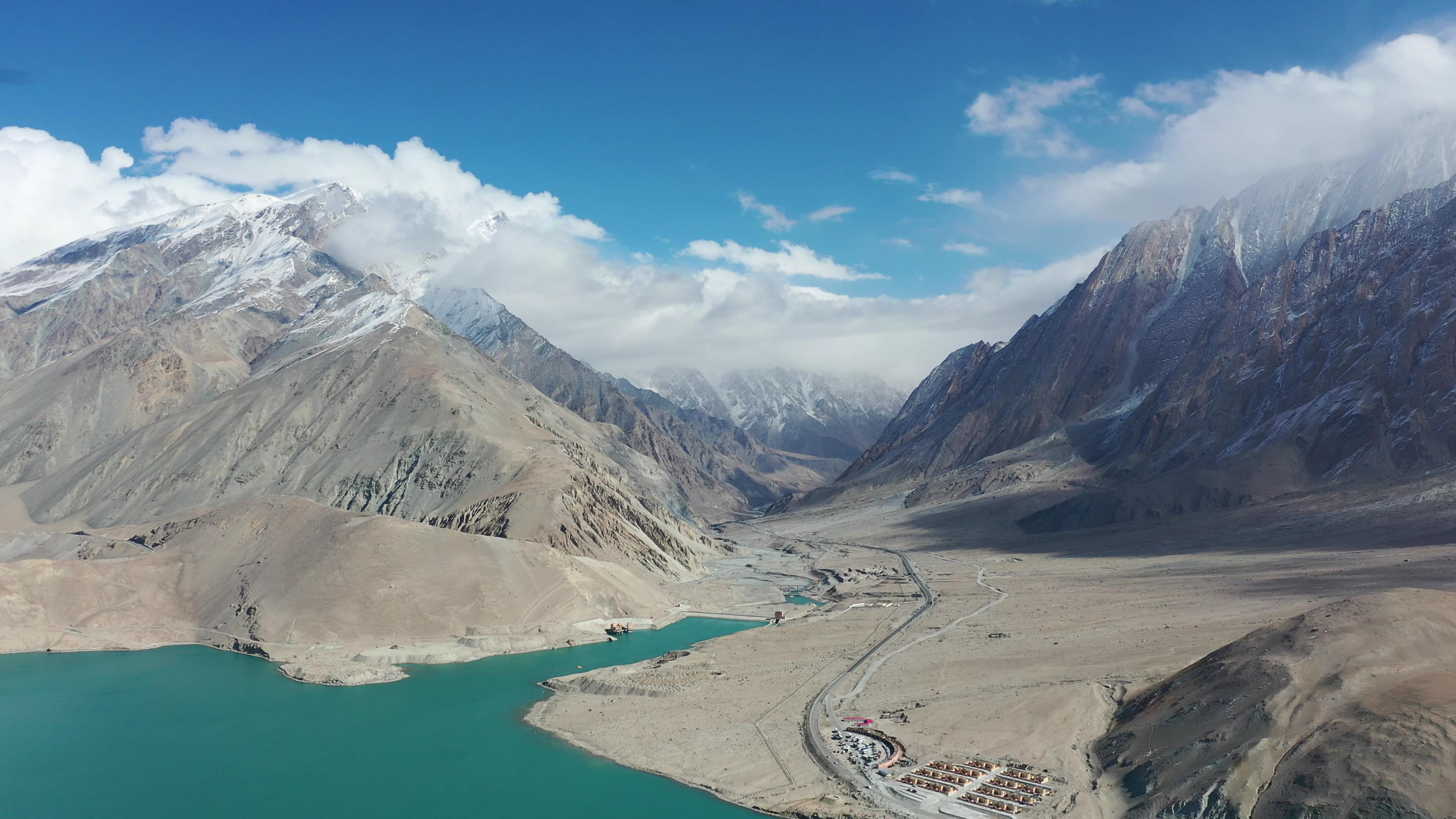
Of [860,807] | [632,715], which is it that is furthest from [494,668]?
[860,807]

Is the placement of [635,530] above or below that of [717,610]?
above

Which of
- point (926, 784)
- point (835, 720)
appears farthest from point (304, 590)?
point (926, 784)

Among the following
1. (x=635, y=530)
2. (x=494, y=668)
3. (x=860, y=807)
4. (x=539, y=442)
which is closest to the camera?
(x=860, y=807)

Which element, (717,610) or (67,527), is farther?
(67,527)

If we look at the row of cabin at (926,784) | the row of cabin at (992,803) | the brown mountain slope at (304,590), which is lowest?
the row of cabin at (992,803)

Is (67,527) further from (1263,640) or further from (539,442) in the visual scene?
(1263,640)

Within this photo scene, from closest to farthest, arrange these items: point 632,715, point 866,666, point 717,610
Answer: point 632,715, point 866,666, point 717,610

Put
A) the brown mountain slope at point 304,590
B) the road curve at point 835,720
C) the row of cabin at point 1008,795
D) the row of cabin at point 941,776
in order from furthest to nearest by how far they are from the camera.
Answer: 1. the brown mountain slope at point 304,590
2. the road curve at point 835,720
3. the row of cabin at point 941,776
4. the row of cabin at point 1008,795

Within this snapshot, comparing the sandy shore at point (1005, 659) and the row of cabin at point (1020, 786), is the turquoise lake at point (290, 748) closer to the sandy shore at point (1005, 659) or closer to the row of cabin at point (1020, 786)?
the sandy shore at point (1005, 659)

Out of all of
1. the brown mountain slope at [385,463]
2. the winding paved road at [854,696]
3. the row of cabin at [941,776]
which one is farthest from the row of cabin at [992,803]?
the brown mountain slope at [385,463]
